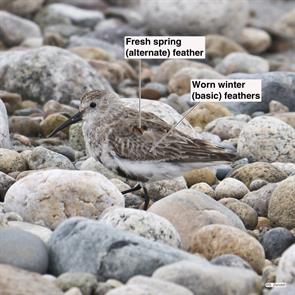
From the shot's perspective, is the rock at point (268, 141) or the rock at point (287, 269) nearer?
the rock at point (287, 269)

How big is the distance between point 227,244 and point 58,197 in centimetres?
142

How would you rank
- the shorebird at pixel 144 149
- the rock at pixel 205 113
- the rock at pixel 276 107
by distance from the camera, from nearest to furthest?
the shorebird at pixel 144 149, the rock at pixel 205 113, the rock at pixel 276 107

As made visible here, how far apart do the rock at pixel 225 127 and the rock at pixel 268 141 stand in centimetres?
97

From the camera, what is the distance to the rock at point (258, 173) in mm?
9133

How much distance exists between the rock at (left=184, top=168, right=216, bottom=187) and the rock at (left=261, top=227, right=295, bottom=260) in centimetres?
187

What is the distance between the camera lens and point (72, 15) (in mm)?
19406

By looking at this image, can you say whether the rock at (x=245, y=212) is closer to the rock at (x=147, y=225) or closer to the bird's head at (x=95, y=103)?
the rock at (x=147, y=225)

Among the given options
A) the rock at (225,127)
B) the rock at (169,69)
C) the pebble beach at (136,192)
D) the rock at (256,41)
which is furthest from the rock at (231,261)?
the rock at (256,41)

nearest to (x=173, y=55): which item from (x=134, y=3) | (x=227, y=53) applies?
(x=227, y=53)

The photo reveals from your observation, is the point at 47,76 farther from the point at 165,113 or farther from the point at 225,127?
the point at 165,113

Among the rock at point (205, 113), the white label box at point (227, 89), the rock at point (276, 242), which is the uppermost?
the white label box at point (227, 89)

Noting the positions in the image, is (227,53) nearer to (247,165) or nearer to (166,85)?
(166,85)

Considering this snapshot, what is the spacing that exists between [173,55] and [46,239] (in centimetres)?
267

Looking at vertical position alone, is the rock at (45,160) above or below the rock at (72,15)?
below
